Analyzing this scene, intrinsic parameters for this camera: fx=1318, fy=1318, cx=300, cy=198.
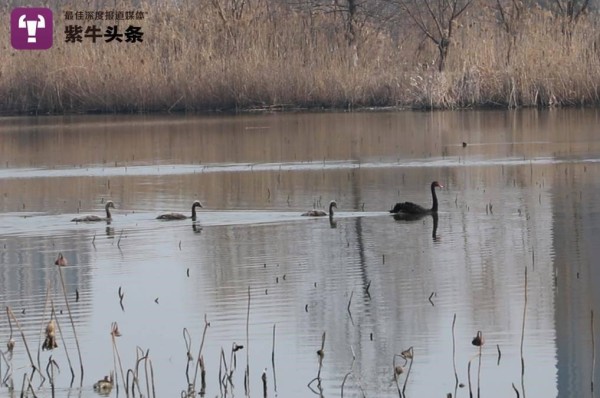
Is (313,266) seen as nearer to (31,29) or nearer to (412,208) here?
(412,208)

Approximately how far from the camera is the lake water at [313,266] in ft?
→ 25.9

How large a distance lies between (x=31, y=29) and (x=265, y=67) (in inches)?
278

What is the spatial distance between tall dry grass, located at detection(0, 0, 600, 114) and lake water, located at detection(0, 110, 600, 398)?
599cm

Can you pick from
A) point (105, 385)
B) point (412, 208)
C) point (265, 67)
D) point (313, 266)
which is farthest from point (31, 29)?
point (105, 385)

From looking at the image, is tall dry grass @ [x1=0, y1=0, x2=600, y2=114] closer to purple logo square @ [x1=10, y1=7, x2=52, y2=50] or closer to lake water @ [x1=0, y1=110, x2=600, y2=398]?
purple logo square @ [x1=10, y1=7, x2=52, y2=50]

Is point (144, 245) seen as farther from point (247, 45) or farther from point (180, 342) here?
point (247, 45)

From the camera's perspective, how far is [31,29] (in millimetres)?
33875

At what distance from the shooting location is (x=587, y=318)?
29.0 feet

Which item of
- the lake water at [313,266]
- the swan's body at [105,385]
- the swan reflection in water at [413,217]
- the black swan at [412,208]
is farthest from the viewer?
the black swan at [412,208]

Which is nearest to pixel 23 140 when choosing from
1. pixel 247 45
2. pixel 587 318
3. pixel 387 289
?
pixel 247 45

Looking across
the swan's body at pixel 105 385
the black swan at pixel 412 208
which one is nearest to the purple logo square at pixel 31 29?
the black swan at pixel 412 208

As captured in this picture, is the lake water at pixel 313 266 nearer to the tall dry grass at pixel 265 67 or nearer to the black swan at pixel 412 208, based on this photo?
the black swan at pixel 412 208

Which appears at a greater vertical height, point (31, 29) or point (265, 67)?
point (31, 29)

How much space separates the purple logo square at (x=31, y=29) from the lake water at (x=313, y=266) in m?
10.5
